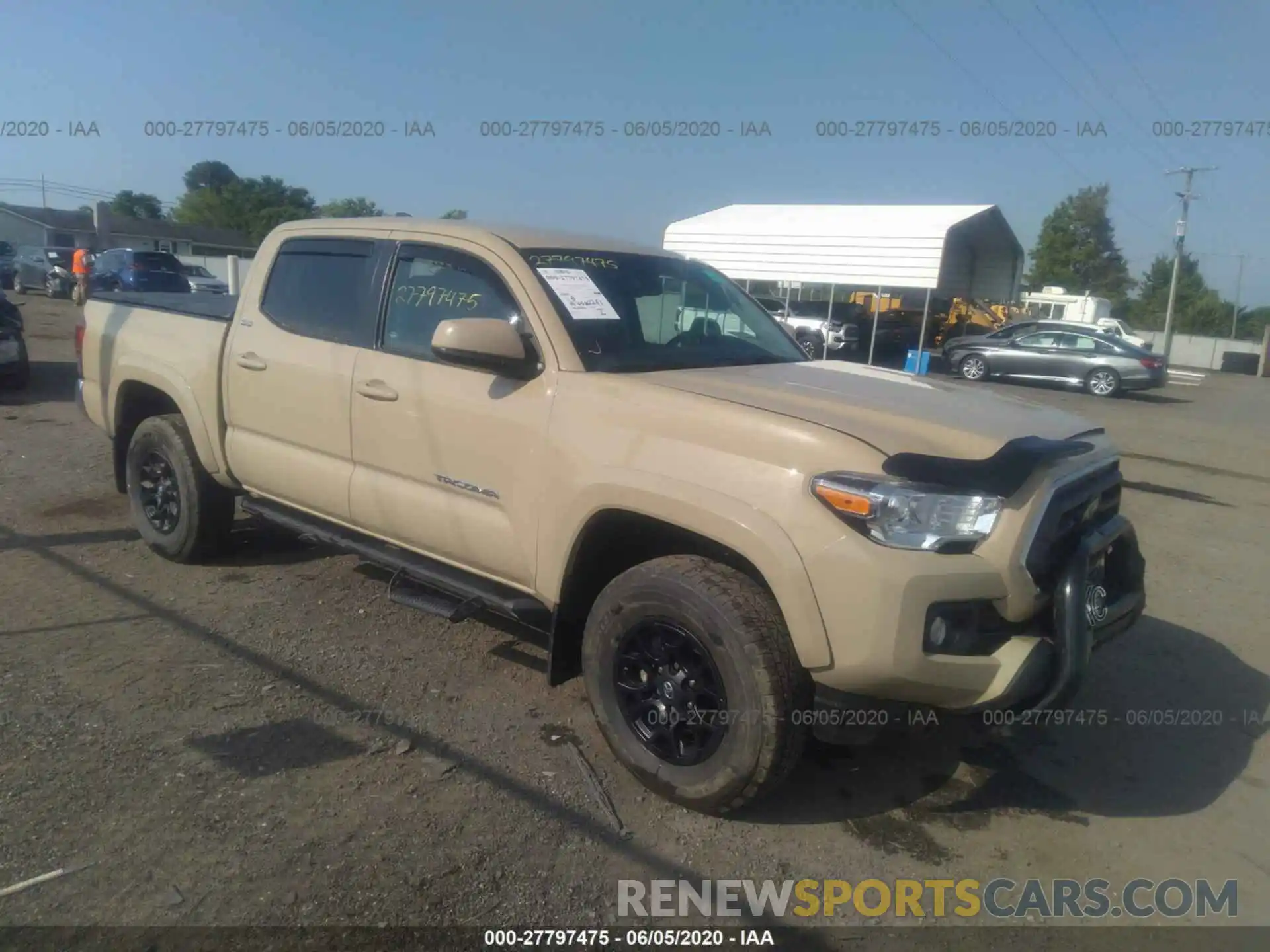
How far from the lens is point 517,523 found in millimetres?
3781

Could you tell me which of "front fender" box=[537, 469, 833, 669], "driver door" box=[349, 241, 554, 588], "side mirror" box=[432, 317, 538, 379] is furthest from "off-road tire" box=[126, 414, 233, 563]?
"front fender" box=[537, 469, 833, 669]

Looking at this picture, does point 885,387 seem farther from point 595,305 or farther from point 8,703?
point 8,703

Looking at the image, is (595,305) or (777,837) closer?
(777,837)

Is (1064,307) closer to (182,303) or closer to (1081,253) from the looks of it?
(1081,253)

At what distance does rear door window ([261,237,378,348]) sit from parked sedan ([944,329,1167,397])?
67.2 feet

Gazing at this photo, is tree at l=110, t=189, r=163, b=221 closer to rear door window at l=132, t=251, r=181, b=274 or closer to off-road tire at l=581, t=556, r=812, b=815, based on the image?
rear door window at l=132, t=251, r=181, b=274

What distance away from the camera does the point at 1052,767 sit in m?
3.92

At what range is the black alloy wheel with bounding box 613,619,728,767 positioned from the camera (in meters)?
3.30

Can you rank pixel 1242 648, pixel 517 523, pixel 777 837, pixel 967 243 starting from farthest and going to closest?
pixel 967 243 < pixel 1242 648 < pixel 517 523 < pixel 777 837

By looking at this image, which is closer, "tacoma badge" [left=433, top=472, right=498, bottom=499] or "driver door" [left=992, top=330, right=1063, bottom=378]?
"tacoma badge" [left=433, top=472, right=498, bottom=499]

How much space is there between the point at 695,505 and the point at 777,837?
1169 millimetres

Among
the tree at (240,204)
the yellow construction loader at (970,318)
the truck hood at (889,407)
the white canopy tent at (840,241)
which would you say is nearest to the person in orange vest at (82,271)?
the white canopy tent at (840,241)

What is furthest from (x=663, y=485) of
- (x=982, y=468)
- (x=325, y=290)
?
(x=325, y=290)

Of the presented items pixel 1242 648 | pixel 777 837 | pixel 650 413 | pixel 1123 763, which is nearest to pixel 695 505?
pixel 650 413
